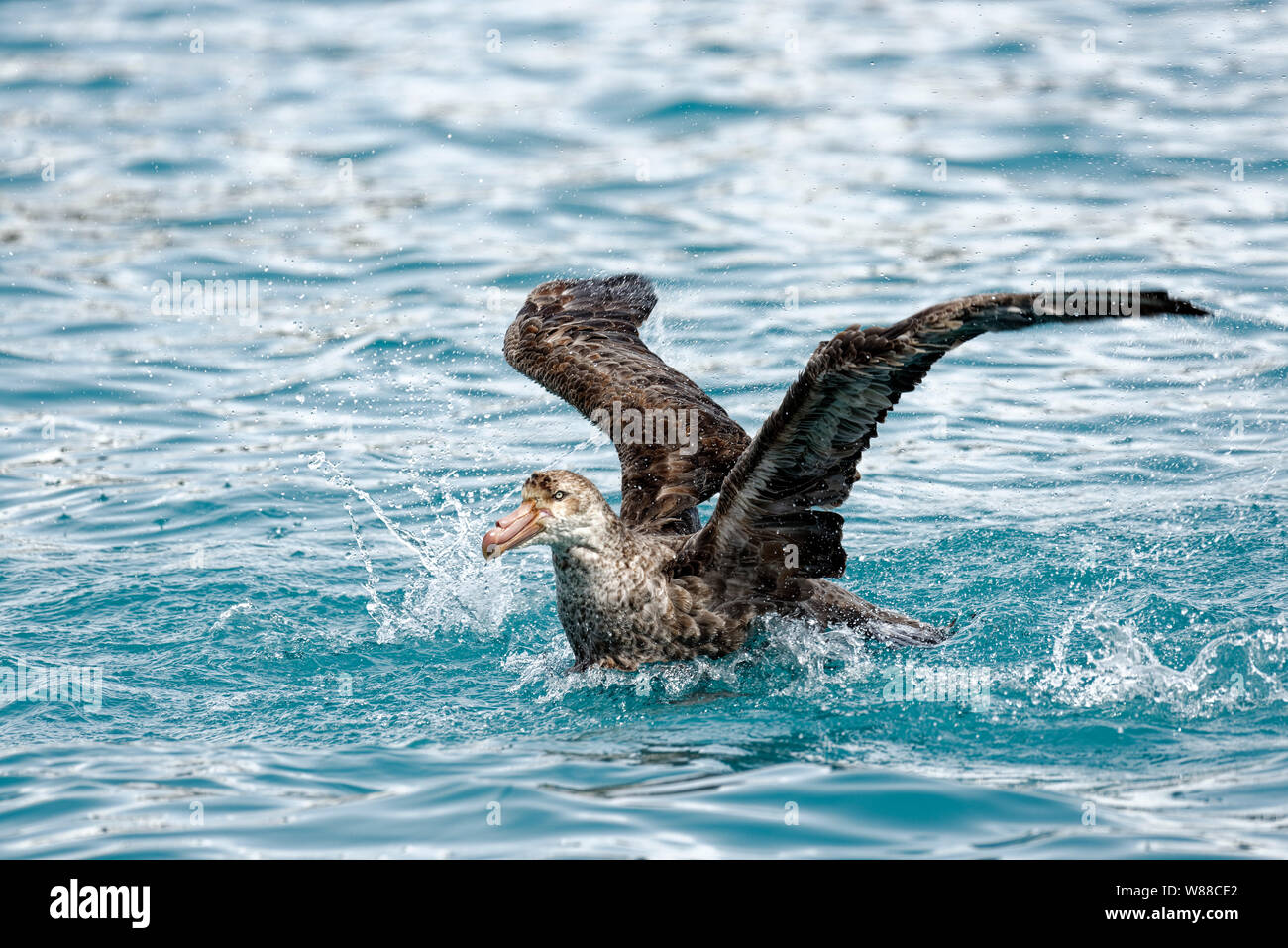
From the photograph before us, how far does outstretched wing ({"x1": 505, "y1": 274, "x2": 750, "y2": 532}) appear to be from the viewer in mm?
9336

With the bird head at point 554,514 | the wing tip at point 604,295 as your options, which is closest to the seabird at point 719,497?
the bird head at point 554,514

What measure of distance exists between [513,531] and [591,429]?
543cm

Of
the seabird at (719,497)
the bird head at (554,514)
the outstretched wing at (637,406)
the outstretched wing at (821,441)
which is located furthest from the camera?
the outstretched wing at (637,406)

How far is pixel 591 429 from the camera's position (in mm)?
12922

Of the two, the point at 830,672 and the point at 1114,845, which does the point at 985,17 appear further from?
the point at 1114,845

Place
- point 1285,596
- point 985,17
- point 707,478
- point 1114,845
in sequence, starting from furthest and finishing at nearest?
1. point 985,17
2. point 707,478
3. point 1285,596
4. point 1114,845

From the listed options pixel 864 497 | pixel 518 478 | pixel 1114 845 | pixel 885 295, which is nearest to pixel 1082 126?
pixel 885 295

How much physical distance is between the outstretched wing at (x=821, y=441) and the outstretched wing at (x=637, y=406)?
1029mm

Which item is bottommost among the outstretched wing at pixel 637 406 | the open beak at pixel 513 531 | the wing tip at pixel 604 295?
the open beak at pixel 513 531

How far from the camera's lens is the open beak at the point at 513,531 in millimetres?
7418

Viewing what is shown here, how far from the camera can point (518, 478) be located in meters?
11.7

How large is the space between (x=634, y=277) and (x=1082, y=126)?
8.77 meters

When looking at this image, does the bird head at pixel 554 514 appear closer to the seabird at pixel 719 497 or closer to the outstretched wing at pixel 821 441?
the seabird at pixel 719 497

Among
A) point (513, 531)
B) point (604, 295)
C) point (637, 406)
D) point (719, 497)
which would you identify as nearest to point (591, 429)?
point (604, 295)
